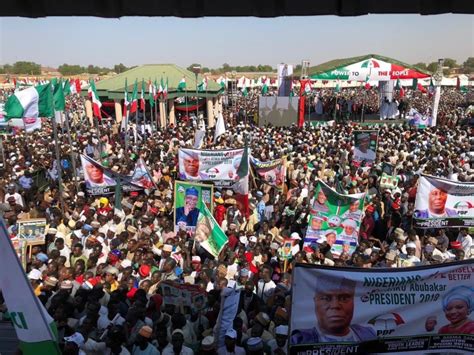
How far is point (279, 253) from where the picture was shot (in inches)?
281

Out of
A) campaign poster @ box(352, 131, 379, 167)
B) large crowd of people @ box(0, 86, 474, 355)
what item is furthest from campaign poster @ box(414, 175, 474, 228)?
campaign poster @ box(352, 131, 379, 167)

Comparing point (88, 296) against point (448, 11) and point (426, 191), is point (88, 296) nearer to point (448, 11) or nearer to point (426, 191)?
point (448, 11)

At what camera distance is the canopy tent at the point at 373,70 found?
82.3 feet

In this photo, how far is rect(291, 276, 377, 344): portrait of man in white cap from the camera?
3.87 m

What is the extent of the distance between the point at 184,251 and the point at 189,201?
158 cm

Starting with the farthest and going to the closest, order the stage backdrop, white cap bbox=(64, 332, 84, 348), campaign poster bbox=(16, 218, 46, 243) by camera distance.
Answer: the stage backdrop, campaign poster bbox=(16, 218, 46, 243), white cap bbox=(64, 332, 84, 348)

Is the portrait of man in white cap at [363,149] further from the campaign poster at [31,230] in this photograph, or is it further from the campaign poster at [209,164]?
the campaign poster at [31,230]

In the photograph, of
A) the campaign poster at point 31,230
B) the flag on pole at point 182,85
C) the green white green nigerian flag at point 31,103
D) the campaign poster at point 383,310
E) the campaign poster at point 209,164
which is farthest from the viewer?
the flag on pole at point 182,85

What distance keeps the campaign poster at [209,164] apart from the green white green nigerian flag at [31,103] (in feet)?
11.0

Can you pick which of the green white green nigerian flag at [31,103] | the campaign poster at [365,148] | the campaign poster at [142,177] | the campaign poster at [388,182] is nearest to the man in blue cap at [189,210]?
the campaign poster at [142,177]

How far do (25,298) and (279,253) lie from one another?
4.24m

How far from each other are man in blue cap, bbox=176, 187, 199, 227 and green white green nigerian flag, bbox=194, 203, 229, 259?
2.71 feet

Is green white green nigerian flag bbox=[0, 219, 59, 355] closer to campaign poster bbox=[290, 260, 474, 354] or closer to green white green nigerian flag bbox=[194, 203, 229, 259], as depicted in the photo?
campaign poster bbox=[290, 260, 474, 354]

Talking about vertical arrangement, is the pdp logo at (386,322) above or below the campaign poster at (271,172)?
above
